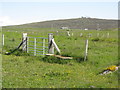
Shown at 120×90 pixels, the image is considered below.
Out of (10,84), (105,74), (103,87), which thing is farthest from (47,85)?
(105,74)

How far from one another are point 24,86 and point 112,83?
3.44m

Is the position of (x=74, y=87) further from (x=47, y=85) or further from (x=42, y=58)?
(x=42, y=58)

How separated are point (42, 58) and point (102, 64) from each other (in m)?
4.08

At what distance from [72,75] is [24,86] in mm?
3101

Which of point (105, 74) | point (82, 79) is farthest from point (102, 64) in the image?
point (82, 79)

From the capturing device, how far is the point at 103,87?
332 inches

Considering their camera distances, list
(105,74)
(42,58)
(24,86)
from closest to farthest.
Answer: (24,86) → (105,74) → (42,58)

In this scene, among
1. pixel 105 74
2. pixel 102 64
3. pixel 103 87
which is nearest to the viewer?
pixel 103 87

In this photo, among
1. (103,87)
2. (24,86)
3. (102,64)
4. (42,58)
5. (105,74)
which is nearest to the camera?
(103,87)

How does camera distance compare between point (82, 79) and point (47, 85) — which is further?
point (82, 79)

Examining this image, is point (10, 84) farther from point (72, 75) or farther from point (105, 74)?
point (105, 74)

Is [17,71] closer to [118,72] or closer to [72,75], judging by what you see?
[72,75]

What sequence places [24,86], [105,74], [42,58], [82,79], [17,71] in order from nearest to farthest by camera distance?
[24,86] < [82,79] < [105,74] < [17,71] < [42,58]

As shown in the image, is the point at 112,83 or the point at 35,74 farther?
the point at 35,74
